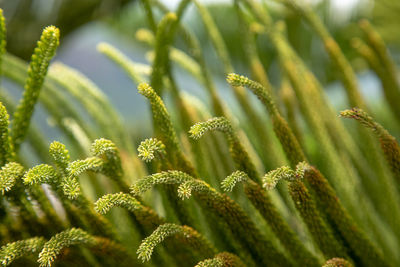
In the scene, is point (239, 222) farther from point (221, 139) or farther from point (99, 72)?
point (99, 72)

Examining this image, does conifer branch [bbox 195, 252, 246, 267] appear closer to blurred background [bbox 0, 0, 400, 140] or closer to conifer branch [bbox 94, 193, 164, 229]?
conifer branch [bbox 94, 193, 164, 229]

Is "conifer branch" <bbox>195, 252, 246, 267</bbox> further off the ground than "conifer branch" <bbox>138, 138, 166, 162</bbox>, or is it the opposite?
"conifer branch" <bbox>138, 138, 166, 162</bbox>

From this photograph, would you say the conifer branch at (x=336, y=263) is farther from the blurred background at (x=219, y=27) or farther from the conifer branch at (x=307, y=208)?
the blurred background at (x=219, y=27)

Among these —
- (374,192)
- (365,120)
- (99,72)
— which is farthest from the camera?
(99,72)

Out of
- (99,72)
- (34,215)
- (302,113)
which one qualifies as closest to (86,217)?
(34,215)

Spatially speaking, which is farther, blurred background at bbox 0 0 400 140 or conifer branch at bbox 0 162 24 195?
blurred background at bbox 0 0 400 140

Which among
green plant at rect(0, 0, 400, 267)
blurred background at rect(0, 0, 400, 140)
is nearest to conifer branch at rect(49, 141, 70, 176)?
green plant at rect(0, 0, 400, 267)

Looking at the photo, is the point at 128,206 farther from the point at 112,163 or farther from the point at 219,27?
the point at 219,27
